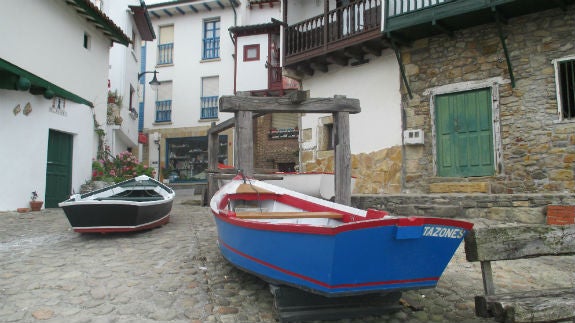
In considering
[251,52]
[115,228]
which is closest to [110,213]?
[115,228]

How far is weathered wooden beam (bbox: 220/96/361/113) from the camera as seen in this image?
218 inches

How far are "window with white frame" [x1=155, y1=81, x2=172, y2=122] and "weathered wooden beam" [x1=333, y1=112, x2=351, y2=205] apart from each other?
1553 cm

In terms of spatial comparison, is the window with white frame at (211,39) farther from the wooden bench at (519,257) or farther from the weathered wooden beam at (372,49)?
the wooden bench at (519,257)

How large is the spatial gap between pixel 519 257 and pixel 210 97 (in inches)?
701

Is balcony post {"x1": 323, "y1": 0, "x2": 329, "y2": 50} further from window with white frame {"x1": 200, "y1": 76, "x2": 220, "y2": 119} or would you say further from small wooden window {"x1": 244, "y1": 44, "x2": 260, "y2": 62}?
window with white frame {"x1": 200, "y1": 76, "x2": 220, "y2": 119}

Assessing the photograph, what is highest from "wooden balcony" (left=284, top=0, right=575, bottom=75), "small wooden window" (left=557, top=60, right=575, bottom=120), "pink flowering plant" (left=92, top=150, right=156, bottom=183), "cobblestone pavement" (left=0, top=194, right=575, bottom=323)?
"wooden balcony" (left=284, top=0, right=575, bottom=75)

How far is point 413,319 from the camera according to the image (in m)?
3.24

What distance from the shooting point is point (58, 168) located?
9758 millimetres

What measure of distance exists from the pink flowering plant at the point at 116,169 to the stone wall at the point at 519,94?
26.9 feet

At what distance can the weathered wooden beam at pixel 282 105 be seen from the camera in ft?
18.2

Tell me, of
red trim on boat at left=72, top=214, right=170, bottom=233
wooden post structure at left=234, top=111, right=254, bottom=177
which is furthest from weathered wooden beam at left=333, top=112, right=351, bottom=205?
red trim on boat at left=72, top=214, right=170, bottom=233

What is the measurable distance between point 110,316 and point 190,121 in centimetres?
1709

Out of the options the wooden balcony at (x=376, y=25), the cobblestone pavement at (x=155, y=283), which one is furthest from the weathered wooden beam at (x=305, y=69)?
the cobblestone pavement at (x=155, y=283)

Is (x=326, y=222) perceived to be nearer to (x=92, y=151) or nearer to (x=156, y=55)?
(x=92, y=151)
